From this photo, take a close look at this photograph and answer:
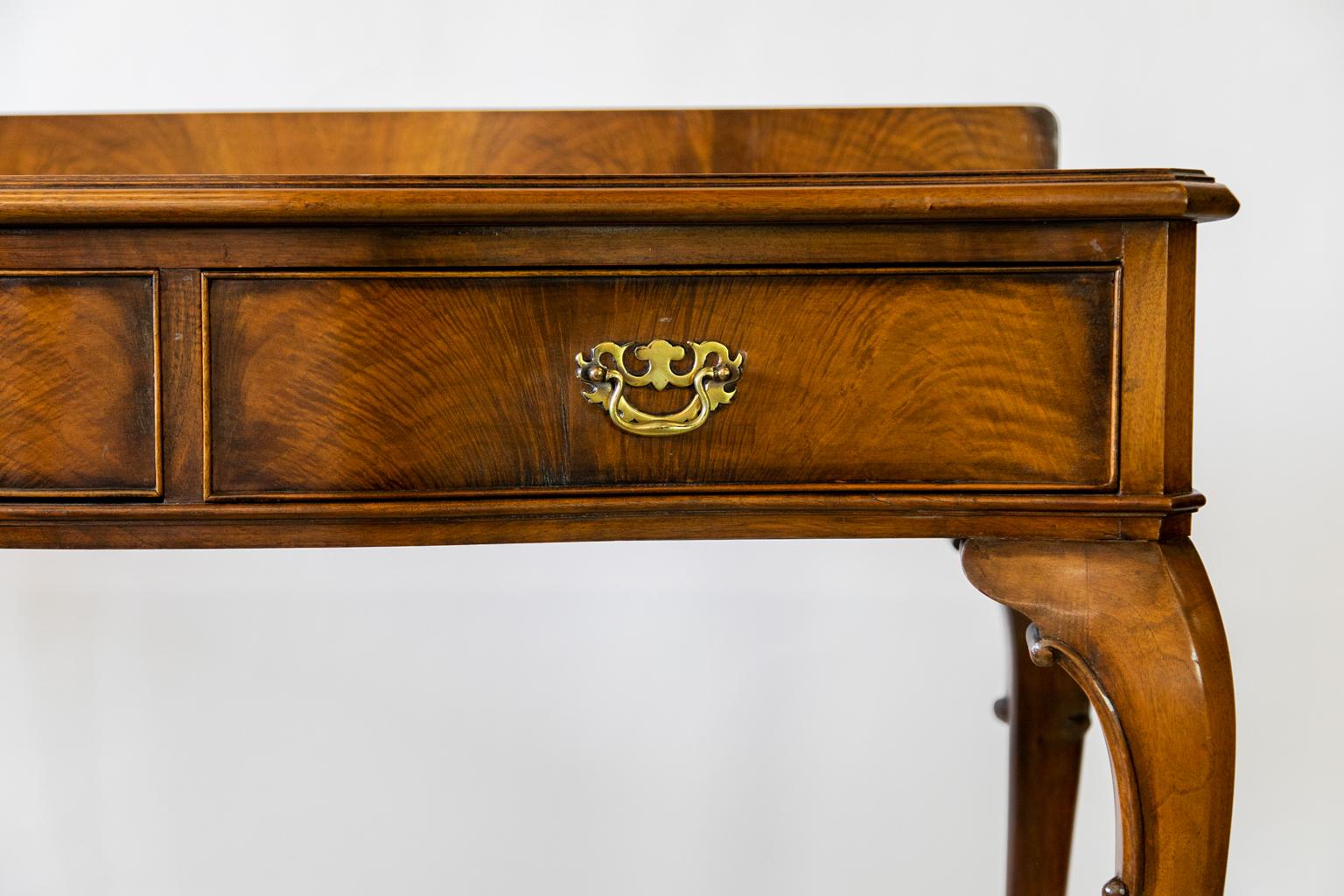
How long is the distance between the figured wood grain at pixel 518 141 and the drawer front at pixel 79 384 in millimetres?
342

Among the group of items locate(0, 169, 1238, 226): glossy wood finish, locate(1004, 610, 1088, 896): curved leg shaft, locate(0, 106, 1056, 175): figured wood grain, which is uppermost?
locate(0, 106, 1056, 175): figured wood grain

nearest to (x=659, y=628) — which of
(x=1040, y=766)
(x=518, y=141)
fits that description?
(x=1040, y=766)

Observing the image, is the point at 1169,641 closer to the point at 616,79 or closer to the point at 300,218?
the point at 300,218

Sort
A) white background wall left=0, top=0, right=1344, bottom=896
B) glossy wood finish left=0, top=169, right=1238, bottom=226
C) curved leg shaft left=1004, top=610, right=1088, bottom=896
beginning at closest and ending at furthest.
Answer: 1. glossy wood finish left=0, top=169, right=1238, bottom=226
2. curved leg shaft left=1004, top=610, right=1088, bottom=896
3. white background wall left=0, top=0, right=1344, bottom=896

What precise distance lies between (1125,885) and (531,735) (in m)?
0.82

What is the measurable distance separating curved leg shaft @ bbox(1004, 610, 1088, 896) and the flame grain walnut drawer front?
0.45m

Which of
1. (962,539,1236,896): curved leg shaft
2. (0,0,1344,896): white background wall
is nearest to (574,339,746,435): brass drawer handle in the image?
(962,539,1236,896): curved leg shaft

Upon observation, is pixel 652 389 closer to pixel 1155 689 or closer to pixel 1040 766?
pixel 1155 689

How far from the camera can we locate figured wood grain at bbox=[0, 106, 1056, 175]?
0.92 meters

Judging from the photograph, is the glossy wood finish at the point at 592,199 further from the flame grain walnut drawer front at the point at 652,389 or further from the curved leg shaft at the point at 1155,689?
the curved leg shaft at the point at 1155,689

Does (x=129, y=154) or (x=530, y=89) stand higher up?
(x=530, y=89)

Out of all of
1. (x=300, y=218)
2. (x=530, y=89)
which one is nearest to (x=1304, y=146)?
(x=530, y=89)

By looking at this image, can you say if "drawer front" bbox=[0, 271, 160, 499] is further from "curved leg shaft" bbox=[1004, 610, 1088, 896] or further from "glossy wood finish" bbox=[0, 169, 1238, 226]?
"curved leg shaft" bbox=[1004, 610, 1088, 896]

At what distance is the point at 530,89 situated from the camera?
1.30m
